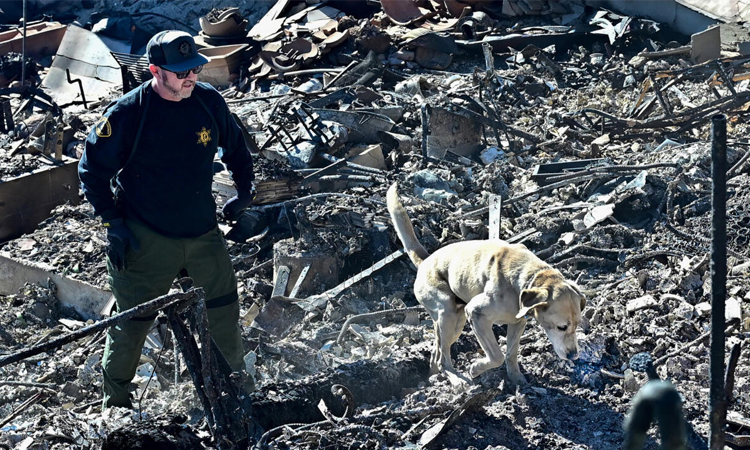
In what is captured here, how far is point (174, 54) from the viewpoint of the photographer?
4.38 m

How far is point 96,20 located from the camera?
20.7 m

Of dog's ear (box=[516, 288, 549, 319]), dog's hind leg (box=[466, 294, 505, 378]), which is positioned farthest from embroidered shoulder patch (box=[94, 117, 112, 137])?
dog's ear (box=[516, 288, 549, 319])

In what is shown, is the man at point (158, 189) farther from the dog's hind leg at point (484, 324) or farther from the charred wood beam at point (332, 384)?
the dog's hind leg at point (484, 324)

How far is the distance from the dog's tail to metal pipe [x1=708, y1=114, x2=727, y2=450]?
11.4ft

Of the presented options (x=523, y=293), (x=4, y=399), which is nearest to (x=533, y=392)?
(x=523, y=293)

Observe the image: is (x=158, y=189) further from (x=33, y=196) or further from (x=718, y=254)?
(x=33, y=196)

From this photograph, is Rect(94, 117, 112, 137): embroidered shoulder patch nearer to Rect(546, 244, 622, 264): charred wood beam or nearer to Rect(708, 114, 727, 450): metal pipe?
Rect(708, 114, 727, 450): metal pipe

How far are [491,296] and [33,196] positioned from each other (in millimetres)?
7322

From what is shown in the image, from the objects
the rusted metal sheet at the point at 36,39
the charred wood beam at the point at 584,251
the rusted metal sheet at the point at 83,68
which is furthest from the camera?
the rusted metal sheet at the point at 36,39

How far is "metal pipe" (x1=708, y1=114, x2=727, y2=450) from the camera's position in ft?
6.42

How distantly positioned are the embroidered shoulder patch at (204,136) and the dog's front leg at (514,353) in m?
2.14

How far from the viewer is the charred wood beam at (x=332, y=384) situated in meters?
4.76

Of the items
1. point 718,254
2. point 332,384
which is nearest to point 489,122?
point 332,384

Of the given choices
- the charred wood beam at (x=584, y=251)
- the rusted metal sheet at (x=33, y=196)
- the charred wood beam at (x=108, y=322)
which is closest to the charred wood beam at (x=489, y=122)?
the charred wood beam at (x=584, y=251)
